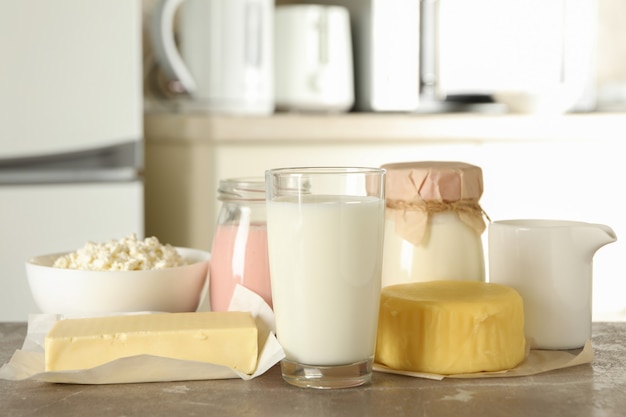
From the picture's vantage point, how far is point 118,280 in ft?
2.86

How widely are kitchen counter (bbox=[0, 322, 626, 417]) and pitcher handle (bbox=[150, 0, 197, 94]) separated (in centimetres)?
147

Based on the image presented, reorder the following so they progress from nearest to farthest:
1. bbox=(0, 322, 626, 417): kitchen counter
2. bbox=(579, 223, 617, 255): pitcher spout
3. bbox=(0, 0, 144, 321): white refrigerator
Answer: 1. bbox=(0, 322, 626, 417): kitchen counter
2. bbox=(579, 223, 617, 255): pitcher spout
3. bbox=(0, 0, 144, 321): white refrigerator

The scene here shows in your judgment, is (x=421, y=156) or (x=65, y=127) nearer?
(x=65, y=127)

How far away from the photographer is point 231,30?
2156 millimetres

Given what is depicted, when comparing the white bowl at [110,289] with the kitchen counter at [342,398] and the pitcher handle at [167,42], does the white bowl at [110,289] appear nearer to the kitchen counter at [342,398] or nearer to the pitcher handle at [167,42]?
the kitchen counter at [342,398]

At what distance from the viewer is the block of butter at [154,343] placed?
0.71 m

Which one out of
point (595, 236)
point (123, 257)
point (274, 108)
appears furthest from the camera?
point (274, 108)

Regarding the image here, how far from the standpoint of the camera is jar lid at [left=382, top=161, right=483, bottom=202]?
832mm

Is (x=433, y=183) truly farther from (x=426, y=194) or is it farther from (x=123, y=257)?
(x=123, y=257)

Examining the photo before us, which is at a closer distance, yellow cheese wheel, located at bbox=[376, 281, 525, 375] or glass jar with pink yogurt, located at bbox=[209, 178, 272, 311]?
A: yellow cheese wheel, located at bbox=[376, 281, 525, 375]

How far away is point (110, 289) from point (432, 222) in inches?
13.1

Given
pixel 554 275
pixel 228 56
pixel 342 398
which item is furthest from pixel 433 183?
pixel 228 56

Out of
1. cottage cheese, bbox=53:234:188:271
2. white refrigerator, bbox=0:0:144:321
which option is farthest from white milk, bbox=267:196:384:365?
white refrigerator, bbox=0:0:144:321

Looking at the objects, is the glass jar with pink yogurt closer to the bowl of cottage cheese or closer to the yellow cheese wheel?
the bowl of cottage cheese
